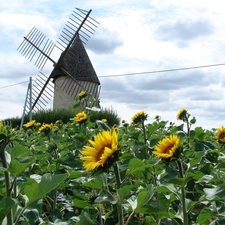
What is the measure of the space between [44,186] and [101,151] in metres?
0.40

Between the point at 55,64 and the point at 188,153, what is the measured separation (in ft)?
66.5

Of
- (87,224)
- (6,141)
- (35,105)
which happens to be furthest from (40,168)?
(35,105)

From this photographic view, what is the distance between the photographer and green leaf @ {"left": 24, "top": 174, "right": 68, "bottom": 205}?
1439 mm

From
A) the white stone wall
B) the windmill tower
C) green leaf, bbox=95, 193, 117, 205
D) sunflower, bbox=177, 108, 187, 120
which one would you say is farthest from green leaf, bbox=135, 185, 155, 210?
the windmill tower

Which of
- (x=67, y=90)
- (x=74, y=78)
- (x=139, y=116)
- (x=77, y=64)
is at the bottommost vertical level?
(x=139, y=116)

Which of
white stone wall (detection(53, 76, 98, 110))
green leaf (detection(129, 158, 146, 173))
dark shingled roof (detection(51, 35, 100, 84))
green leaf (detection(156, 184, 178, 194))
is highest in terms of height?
dark shingled roof (detection(51, 35, 100, 84))

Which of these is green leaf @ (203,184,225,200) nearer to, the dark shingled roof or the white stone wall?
the white stone wall

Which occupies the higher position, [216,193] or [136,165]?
[136,165]

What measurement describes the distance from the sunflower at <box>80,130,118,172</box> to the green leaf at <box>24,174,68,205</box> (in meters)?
0.29

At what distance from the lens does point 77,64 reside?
2286cm

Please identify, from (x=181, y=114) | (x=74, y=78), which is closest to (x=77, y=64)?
(x=74, y=78)

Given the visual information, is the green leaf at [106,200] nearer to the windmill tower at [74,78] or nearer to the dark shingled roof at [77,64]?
the windmill tower at [74,78]

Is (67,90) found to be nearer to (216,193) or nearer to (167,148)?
(167,148)

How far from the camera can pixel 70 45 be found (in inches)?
888
